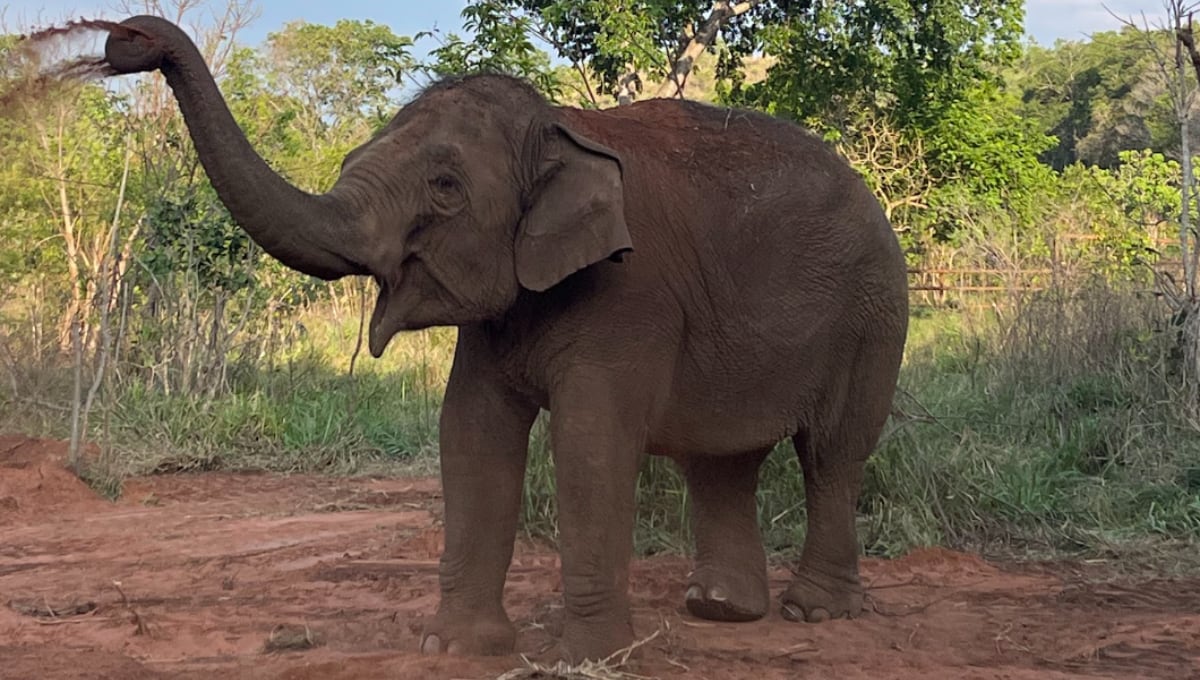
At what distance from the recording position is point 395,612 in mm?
5312

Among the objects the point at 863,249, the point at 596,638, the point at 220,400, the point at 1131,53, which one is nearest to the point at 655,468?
the point at 863,249

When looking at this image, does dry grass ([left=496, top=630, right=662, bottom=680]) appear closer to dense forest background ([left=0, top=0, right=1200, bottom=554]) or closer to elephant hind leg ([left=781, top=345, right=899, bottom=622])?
elephant hind leg ([left=781, top=345, right=899, bottom=622])

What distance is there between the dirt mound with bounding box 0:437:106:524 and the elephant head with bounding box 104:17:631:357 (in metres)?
4.84

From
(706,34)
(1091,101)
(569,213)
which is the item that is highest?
(1091,101)

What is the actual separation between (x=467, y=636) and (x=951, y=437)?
4.26 m

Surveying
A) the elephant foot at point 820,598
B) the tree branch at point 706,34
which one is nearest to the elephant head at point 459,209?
the elephant foot at point 820,598

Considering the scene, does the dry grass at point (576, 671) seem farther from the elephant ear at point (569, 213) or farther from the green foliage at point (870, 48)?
the green foliage at point (870, 48)

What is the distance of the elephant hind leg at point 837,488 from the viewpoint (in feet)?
17.7

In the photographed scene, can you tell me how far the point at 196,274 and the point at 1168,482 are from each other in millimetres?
7813

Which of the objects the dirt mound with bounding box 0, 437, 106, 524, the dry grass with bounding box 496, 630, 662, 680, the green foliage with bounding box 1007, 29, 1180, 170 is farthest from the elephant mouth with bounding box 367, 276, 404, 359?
the green foliage with bounding box 1007, 29, 1180, 170

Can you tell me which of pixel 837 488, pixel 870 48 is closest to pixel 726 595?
pixel 837 488

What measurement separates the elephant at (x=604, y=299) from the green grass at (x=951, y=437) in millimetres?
1393

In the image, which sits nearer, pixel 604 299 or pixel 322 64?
pixel 604 299

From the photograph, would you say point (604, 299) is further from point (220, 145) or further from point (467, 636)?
point (220, 145)
